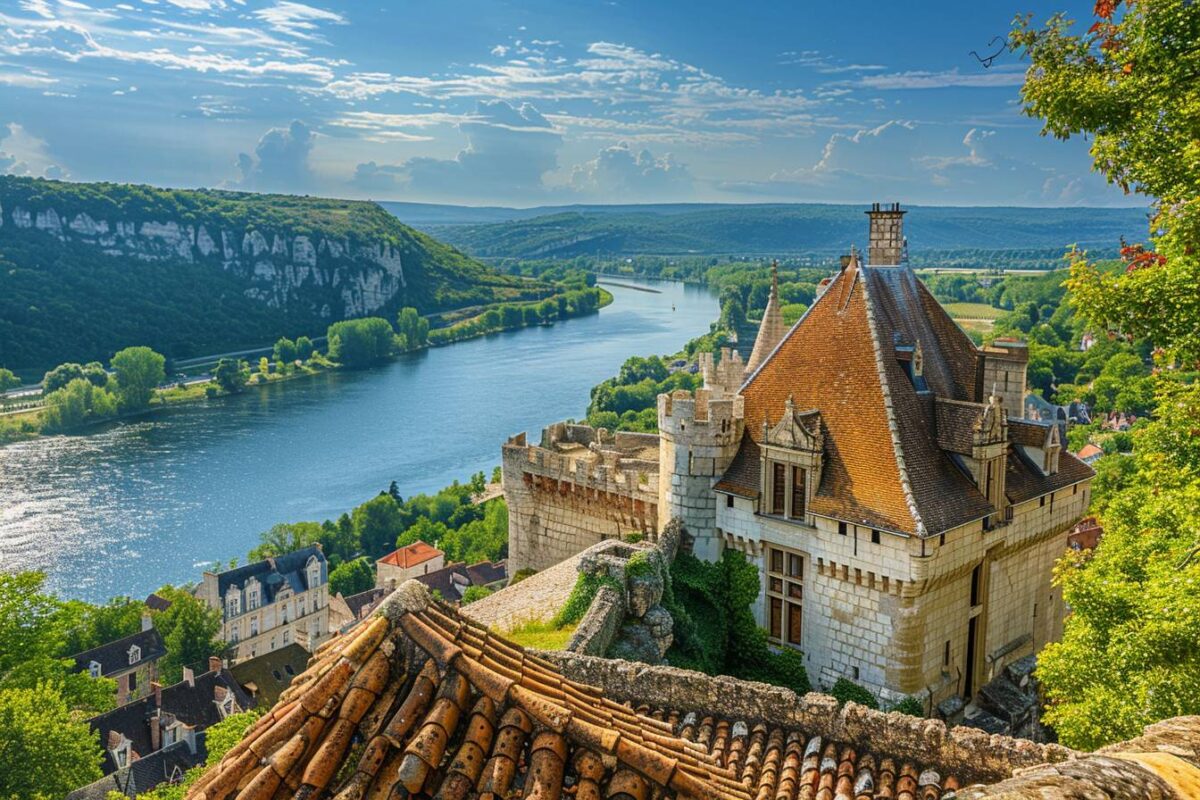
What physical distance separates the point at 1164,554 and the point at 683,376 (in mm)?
91567

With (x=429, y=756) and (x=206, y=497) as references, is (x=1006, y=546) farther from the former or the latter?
(x=206, y=497)

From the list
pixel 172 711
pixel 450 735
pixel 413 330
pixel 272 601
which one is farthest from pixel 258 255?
pixel 450 735

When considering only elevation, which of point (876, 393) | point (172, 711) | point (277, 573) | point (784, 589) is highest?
point (876, 393)

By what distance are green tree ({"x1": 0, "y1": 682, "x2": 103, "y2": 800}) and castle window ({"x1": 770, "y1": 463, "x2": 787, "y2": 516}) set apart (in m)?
18.3

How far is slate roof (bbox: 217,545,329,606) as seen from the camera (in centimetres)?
5459

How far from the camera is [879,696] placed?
16.5 meters

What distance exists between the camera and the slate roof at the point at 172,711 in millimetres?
36156

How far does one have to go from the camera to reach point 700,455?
61.7 feet

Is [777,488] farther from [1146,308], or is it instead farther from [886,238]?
[1146,308]

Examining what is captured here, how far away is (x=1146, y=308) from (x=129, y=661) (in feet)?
166

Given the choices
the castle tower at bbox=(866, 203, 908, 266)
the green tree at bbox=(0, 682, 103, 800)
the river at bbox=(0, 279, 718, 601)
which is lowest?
the river at bbox=(0, 279, 718, 601)

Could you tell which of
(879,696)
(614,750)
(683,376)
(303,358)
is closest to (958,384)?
(879,696)

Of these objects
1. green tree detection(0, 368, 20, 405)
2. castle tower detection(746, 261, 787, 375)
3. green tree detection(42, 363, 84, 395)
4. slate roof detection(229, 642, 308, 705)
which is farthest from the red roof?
green tree detection(0, 368, 20, 405)

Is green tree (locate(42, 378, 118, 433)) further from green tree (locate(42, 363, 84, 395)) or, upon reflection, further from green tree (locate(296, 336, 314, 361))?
green tree (locate(296, 336, 314, 361))
